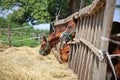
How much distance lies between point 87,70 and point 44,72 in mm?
1574

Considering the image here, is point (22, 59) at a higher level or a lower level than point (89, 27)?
lower

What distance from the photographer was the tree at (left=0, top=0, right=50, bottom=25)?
81.7ft

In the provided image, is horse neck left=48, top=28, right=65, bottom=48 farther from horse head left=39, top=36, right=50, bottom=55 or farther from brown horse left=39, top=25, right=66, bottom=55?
horse head left=39, top=36, right=50, bottom=55

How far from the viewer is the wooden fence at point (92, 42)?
14.8ft

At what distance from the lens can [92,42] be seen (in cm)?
550

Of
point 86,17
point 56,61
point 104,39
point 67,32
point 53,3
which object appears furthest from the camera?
point 53,3

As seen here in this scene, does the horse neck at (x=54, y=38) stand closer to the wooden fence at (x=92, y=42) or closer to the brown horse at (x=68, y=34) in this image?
the brown horse at (x=68, y=34)

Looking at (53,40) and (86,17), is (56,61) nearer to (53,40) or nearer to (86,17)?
(53,40)

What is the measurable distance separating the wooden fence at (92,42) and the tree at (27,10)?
17.3m

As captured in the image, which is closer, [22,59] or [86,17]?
[86,17]

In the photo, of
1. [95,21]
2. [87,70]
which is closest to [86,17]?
[95,21]

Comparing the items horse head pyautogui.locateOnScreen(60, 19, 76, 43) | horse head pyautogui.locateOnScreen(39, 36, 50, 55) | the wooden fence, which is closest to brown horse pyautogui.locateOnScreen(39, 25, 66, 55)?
horse head pyautogui.locateOnScreen(39, 36, 50, 55)

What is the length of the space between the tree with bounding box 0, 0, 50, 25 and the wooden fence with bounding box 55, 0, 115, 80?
17.3m

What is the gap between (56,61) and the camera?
28.9 feet
